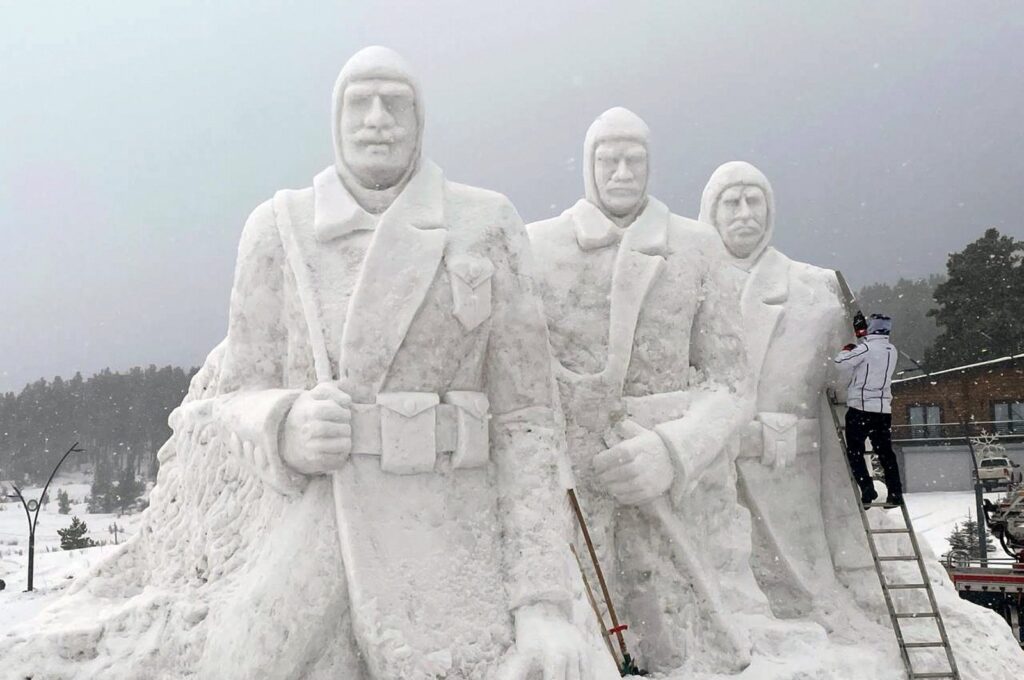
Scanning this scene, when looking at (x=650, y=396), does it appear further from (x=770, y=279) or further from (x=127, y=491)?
(x=127, y=491)

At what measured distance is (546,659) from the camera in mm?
3299

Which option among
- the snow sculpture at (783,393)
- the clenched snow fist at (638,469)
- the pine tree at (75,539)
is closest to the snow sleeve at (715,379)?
the clenched snow fist at (638,469)

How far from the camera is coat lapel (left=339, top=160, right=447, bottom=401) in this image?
358 centimetres

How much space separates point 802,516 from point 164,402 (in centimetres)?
2313

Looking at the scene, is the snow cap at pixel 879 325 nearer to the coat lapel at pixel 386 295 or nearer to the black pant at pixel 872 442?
the black pant at pixel 872 442

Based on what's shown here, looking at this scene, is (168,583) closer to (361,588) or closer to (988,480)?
(361,588)

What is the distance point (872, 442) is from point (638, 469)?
8.03 ft

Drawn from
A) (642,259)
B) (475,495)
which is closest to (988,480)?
(642,259)

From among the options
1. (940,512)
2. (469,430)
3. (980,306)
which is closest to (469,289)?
(469,430)

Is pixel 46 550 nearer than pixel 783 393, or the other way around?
pixel 783 393

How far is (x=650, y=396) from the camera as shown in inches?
205

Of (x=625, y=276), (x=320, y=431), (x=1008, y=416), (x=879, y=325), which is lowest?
(x=1008, y=416)

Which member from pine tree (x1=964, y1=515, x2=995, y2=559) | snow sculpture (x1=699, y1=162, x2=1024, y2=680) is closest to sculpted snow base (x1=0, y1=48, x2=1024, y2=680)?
snow sculpture (x1=699, y1=162, x2=1024, y2=680)

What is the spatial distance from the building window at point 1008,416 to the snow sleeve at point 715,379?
18333 millimetres
